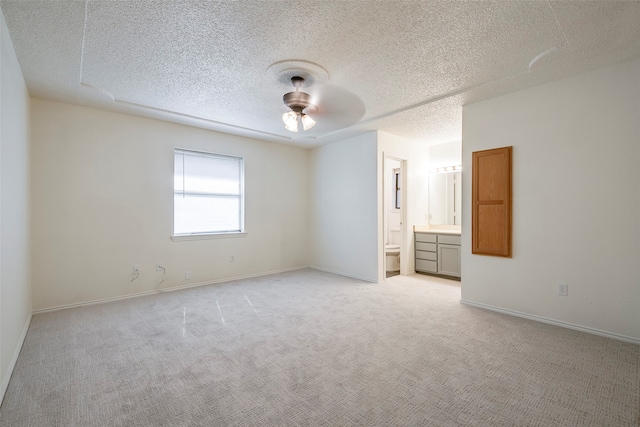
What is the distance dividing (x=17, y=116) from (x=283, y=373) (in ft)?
10.5

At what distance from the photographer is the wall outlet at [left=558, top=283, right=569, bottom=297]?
115 inches

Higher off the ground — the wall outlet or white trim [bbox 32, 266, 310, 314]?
the wall outlet

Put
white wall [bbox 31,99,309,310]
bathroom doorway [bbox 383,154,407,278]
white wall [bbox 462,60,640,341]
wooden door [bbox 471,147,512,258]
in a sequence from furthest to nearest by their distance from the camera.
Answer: bathroom doorway [bbox 383,154,407,278], white wall [bbox 31,99,309,310], wooden door [bbox 471,147,512,258], white wall [bbox 462,60,640,341]

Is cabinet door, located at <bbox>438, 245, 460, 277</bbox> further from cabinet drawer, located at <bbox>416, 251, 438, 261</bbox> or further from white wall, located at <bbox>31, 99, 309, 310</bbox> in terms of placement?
white wall, located at <bbox>31, 99, 309, 310</bbox>

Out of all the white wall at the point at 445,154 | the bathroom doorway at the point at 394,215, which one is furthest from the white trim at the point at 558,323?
the white wall at the point at 445,154

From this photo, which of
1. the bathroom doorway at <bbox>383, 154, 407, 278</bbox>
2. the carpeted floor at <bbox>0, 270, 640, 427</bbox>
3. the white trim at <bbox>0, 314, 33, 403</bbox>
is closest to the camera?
the carpeted floor at <bbox>0, 270, 640, 427</bbox>

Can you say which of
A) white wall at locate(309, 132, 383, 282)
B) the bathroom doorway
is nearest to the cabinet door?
the bathroom doorway

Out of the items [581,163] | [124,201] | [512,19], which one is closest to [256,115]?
[124,201]

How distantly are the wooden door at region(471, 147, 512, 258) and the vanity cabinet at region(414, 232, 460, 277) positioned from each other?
4.96ft

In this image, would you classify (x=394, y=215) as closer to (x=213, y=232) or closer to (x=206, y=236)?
(x=213, y=232)

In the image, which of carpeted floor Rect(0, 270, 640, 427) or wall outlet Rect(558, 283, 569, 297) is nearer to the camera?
carpeted floor Rect(0, 270, 640, 427)

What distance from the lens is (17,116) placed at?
2.57 metres

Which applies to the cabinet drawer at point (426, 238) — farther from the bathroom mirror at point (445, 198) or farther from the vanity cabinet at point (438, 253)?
the bathroom mirror at point (445, 198)

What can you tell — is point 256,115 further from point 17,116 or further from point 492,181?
point 492,181
